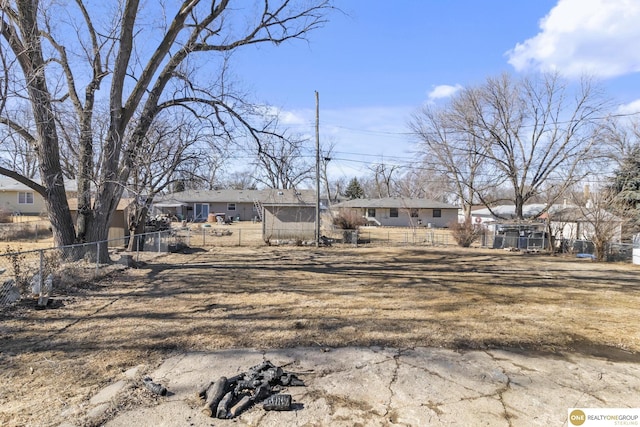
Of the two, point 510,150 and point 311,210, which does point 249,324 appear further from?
point 510,150

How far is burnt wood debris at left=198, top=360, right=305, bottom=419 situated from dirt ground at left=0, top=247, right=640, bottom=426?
657 mm

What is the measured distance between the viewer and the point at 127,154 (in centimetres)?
1176

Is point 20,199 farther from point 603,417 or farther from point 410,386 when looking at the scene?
point 603,417

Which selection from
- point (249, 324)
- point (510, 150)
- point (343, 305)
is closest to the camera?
point (249, 324)

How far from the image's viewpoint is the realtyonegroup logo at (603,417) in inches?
131

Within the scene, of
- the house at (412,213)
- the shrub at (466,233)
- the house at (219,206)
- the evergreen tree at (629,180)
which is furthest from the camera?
the house at (219,206)

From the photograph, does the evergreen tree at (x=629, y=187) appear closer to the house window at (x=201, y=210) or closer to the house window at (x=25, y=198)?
the house window at (x=201, y=210)

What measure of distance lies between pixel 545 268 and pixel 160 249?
608 inches

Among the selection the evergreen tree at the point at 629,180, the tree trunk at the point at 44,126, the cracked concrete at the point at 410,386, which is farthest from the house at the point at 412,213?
the cracked concrete at the point at 410,386

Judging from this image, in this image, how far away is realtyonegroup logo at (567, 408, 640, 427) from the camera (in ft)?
10.9

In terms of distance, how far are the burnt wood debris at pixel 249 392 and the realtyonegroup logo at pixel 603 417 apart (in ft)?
8.01

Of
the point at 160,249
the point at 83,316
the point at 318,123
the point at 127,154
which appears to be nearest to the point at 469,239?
the point at 318,123

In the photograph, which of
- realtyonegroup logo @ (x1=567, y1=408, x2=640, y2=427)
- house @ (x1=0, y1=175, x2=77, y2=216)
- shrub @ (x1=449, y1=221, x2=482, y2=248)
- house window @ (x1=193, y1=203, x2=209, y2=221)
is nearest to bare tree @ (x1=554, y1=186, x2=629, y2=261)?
shrub @ (x1=449, y1=221, x2=482, y2=248)

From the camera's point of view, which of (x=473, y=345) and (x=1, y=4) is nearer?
(x=473, y=345)
